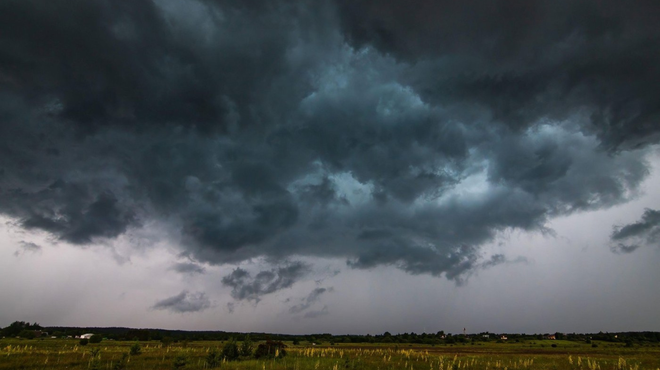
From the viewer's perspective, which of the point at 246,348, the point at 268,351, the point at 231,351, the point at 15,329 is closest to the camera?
the point at 231,351


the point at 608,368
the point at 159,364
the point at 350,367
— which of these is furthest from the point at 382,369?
the point at 608,368

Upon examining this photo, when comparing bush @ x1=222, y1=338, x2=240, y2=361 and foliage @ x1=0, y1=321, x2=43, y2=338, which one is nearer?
bush @ x1=222, y1=338, x2=240, y2=361

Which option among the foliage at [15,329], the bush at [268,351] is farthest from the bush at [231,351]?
the foliage at [15,329]

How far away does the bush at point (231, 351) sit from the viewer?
138 feet

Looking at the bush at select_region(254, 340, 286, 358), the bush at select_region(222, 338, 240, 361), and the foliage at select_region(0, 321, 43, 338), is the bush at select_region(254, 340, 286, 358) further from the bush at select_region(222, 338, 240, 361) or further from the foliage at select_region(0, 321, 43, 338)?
the foliage at select_region(0, 321, 43, 338)

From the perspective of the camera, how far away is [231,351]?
42469 millimetres

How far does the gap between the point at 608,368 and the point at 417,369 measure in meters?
25.9

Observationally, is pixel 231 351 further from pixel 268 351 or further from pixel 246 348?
pixel 268 351

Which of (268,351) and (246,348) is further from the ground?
(246,348)

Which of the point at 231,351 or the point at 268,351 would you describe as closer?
the point at 231,351

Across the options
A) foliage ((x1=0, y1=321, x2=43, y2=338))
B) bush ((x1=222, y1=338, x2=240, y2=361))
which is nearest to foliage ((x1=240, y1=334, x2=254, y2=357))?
bush ((x1=222, y1=338, x2=240, y2=361))

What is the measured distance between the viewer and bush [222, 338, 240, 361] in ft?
138

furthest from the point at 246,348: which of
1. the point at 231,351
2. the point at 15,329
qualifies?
the point at 15,329

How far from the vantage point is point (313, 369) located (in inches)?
1367
